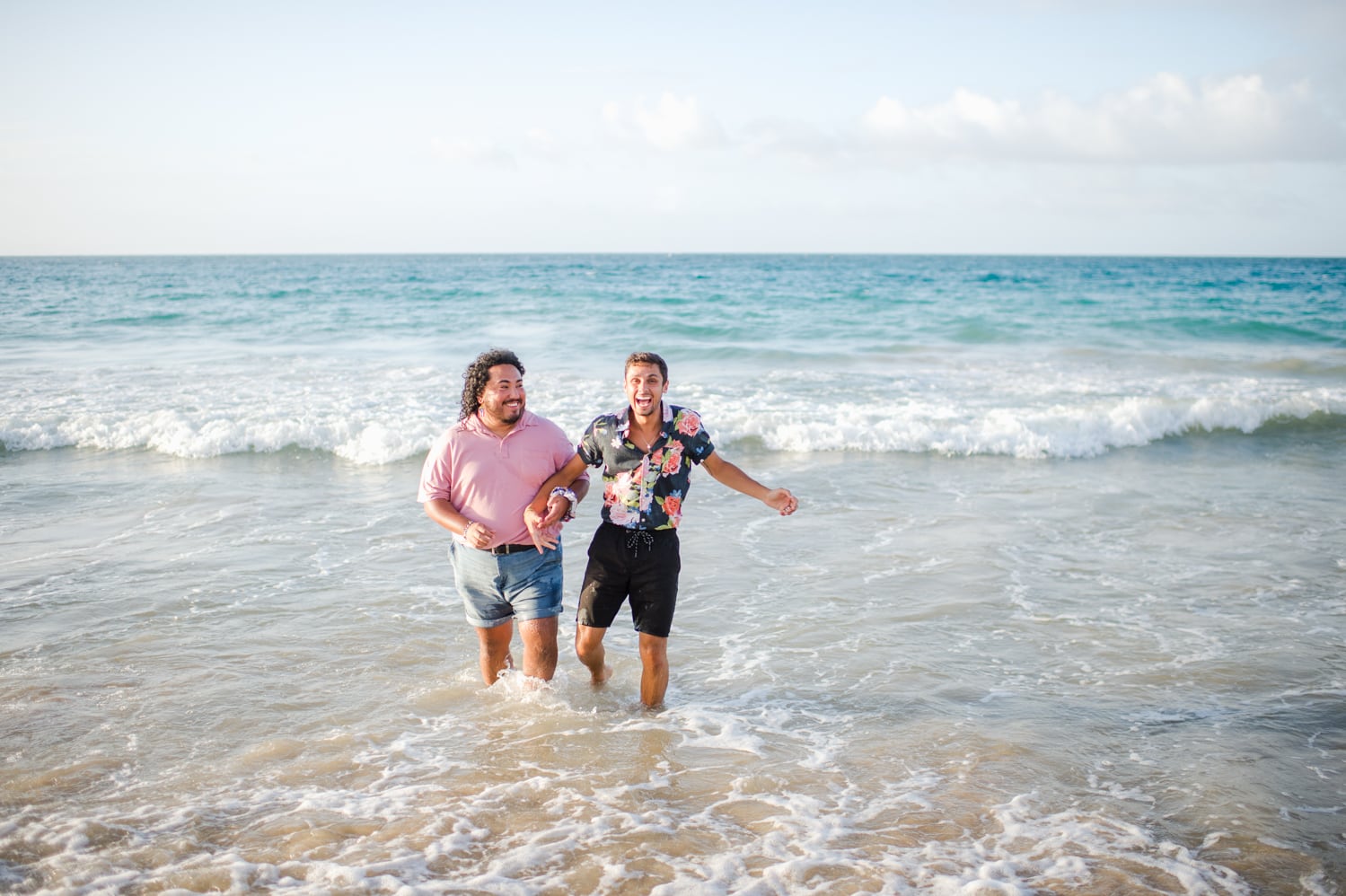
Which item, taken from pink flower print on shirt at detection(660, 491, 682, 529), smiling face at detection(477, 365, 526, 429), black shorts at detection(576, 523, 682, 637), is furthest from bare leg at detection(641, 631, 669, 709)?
smiling face at detection(477, 365, 526, 429)

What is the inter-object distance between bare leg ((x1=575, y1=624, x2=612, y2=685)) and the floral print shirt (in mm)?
679

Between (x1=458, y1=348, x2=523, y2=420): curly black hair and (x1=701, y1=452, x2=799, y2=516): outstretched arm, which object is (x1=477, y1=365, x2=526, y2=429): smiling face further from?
(x1=701, y1=452, x2=799, y2=516): outstretched arm

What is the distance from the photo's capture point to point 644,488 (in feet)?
15.0

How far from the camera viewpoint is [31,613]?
6246mm

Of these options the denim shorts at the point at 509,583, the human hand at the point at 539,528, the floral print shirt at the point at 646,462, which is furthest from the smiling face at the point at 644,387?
the denim shorts at the point at 509,583

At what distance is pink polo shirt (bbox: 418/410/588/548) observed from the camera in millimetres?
4566

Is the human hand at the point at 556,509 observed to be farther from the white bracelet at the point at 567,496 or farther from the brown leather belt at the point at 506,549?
the brown leather belt at the point at 506,549

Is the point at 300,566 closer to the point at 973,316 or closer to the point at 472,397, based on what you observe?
the point at 472,397

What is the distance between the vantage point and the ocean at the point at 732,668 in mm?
3842

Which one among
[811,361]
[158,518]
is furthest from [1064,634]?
[811,361]

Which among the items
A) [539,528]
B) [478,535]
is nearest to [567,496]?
[539,528]

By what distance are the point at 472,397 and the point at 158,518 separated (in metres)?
5.39

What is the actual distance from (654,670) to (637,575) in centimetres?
64

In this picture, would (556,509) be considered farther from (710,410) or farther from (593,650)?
(710,410)
